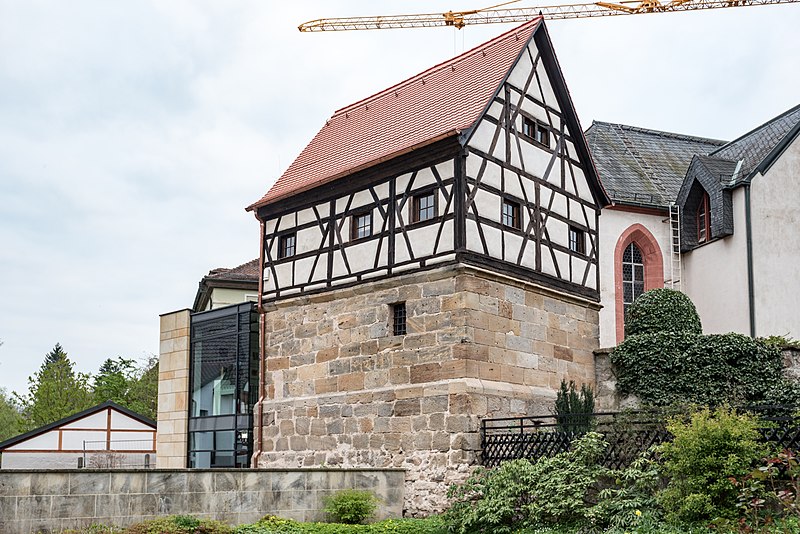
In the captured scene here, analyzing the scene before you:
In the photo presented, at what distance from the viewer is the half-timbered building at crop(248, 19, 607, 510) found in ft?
61.7

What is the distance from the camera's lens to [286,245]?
2316 cm

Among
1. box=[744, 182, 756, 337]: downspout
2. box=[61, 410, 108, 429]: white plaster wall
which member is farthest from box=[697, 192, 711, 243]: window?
box=[61, 410, 108, 429]: white plaster wall

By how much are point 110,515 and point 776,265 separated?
19.7 meters

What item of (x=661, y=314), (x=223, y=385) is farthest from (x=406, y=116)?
(x=223, y=385)

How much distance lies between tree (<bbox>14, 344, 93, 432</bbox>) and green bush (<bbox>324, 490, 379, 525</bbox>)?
36859 mm

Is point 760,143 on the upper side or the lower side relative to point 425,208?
upper

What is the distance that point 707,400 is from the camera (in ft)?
68.4

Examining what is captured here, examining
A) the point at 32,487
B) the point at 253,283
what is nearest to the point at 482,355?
the point at 32,487

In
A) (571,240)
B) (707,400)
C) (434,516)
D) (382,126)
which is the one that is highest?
(382,126)

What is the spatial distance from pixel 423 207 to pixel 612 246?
11.1m

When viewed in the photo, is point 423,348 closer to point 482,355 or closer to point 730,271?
point 482,355

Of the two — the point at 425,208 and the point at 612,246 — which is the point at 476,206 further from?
the point at 612,246

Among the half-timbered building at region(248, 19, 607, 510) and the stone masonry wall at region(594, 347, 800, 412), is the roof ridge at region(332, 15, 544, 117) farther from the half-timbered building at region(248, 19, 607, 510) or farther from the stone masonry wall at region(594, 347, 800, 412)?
the stone masonry wall at region(594, 347, 800, 412)

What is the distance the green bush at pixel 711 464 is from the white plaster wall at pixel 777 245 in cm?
1360
